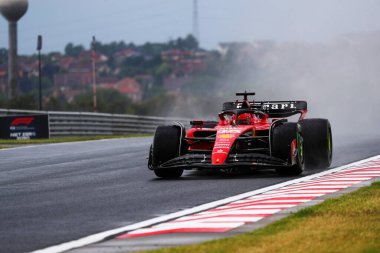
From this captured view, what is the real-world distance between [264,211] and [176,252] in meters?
3.09

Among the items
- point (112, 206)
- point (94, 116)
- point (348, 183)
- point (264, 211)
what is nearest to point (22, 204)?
point (112, 206)

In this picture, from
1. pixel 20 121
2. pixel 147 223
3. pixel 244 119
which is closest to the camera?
pixel 147 223

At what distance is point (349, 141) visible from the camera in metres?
29.4

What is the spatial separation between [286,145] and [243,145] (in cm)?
109

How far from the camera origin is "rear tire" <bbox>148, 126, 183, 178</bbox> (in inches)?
701

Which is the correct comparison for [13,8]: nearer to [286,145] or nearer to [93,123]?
[93,123]

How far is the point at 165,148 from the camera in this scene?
17812 millimetres

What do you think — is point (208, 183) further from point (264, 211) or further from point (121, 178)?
point (264, 211)

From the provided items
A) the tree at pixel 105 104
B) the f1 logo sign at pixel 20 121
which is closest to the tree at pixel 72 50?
the tree at pixel 105 104

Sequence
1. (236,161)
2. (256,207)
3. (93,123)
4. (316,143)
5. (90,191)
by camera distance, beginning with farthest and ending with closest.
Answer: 1. (93,123)
2. (316,143)
3. (236,161)
4. (90,191)
5. (256,207)

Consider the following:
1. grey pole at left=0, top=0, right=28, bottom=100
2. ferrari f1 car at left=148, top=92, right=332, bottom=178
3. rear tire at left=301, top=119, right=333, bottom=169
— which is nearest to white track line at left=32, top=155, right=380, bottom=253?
ferrari f1 car at left=148, top=92, right=332, bottom=178

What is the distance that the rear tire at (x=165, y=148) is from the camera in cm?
1780

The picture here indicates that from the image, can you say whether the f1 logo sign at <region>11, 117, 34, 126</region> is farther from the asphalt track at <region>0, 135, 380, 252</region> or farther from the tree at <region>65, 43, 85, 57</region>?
the tree at <region>65, 43, 85, 57</region>

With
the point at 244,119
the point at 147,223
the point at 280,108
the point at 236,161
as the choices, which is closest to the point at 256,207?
the point at 147,223
